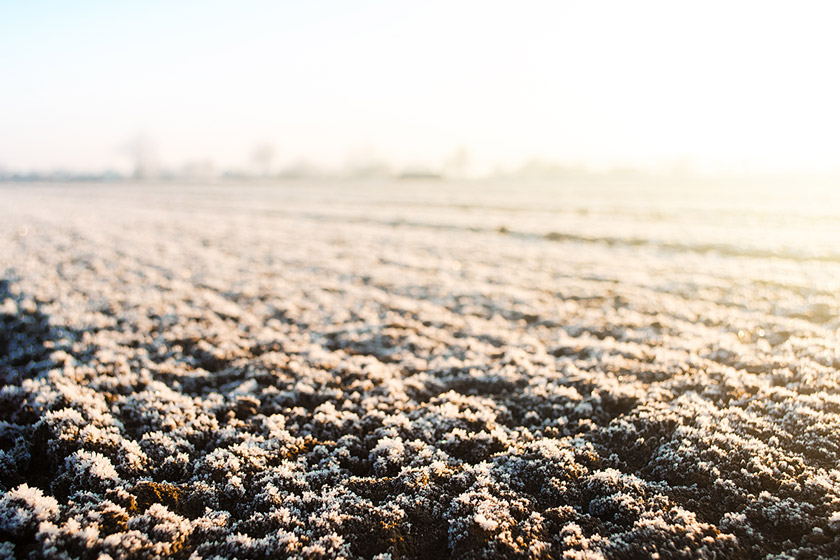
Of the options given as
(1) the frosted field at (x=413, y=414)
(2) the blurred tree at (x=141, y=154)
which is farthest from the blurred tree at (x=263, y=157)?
(1) the frosted field at (x=413, y=414)

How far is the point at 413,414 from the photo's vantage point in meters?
6.76

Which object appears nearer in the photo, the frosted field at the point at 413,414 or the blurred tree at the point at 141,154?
the frosted field at the point at 413,414

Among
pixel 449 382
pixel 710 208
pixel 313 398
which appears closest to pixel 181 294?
pixel 313 398

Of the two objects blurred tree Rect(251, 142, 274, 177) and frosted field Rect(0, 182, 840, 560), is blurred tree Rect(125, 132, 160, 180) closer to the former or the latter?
blurred tree Rect(251, 142, 274, 177)

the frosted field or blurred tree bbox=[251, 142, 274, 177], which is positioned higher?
blurred tree bbox=[251, 142, 274, 177]

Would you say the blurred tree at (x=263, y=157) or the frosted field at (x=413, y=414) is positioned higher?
the blurred tree at (x=263, y=157)

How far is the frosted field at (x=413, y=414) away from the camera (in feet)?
14.7

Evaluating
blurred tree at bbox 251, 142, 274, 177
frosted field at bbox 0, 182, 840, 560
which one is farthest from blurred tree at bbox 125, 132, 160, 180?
frosted field at bbox 0, 182, 840, 560

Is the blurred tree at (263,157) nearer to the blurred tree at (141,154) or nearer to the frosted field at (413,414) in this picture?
the blurred tree at (141,154)

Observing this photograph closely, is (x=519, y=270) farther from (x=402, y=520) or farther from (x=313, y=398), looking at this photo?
(x=402, y=520)

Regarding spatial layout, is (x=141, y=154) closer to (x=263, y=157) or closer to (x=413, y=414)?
A: (x=263, y=157)

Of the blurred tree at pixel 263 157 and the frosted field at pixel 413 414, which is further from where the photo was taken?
the blurred tree at pixel 263 157

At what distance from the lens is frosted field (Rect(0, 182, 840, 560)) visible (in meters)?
4.48

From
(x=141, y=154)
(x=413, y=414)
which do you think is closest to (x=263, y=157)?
(x=141, y=154)
